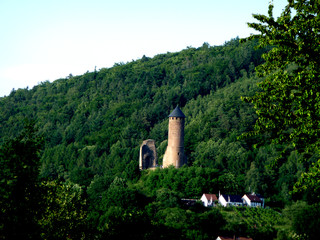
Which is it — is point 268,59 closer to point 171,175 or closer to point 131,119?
point 171,175

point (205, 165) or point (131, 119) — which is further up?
point (131, 119)

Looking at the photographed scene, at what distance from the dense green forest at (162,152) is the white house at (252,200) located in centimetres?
143

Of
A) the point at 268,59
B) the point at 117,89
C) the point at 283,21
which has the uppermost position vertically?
the point at 117,89

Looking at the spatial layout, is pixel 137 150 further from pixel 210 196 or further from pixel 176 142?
pixel 210 196

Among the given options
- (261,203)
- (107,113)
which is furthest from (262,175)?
(107,113)

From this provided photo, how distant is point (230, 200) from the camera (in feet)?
200

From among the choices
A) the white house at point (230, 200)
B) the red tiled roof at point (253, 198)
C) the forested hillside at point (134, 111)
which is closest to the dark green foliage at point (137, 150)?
the forested hillside at point (134, 111)

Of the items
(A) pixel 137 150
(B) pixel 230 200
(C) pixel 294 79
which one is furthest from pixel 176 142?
(C) pixel 294 79

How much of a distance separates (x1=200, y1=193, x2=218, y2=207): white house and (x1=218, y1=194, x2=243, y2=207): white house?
0.71 metres

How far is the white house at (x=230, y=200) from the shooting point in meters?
60.0

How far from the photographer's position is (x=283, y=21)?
15055 mm

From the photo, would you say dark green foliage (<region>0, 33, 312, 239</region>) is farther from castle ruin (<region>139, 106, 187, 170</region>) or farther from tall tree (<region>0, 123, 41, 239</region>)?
castle ruin (<region>139, 106, 187, 170</region>)

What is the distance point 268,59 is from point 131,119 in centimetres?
11369

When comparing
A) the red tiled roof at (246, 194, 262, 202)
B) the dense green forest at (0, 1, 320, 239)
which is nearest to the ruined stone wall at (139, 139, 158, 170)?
the dense green forest at (0, 1, 320, 239)
